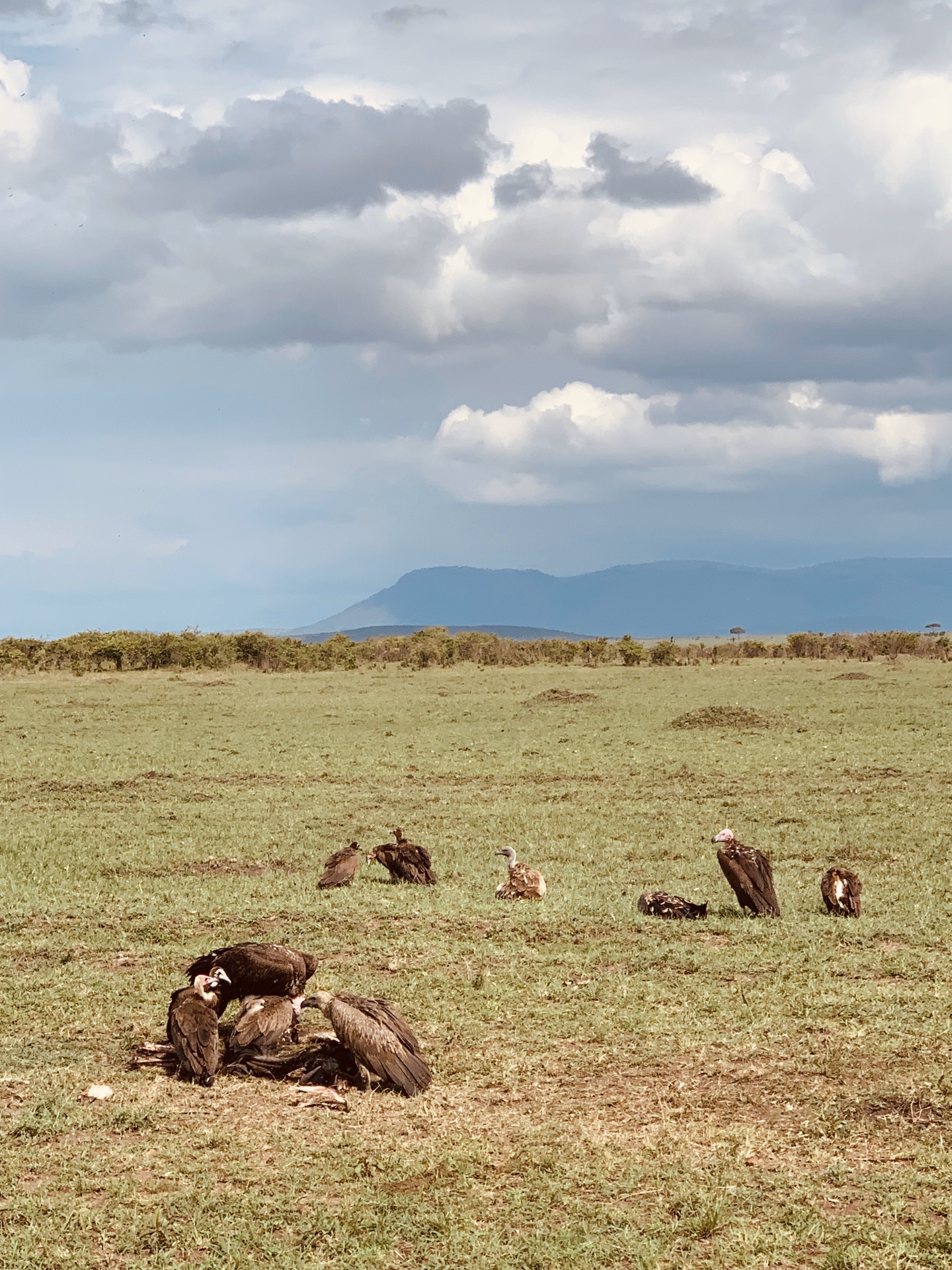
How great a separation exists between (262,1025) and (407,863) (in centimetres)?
599

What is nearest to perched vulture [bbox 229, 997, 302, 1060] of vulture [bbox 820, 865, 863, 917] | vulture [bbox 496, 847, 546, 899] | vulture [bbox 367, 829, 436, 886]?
vulture [bbox 496, 847, 546, 899]

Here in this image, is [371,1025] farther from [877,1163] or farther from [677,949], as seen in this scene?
[677,949]

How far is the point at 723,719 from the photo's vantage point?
3116cm

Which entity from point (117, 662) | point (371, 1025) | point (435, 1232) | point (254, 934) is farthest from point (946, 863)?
point (117, 662)

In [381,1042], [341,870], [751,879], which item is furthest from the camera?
[341,870]

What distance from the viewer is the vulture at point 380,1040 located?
7652 millimetres

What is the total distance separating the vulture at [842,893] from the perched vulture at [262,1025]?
240 inches

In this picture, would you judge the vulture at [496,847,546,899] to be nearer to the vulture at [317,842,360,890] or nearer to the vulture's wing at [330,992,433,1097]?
the vulture at [317,842,360,890]

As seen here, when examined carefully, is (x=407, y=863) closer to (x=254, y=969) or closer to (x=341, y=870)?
(x=341, y=870)

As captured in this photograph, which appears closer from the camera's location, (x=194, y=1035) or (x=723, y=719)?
(x=194, y=1035)

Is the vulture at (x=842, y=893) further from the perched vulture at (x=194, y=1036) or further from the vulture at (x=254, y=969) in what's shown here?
the perched vulture at (x=194, y=1036)

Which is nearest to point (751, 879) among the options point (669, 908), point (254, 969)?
point (669, 908)

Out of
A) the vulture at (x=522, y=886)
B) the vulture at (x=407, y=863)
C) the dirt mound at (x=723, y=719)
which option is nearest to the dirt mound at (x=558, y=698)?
the dirt mound at (x=723, y=719)

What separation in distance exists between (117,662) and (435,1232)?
186 ft
